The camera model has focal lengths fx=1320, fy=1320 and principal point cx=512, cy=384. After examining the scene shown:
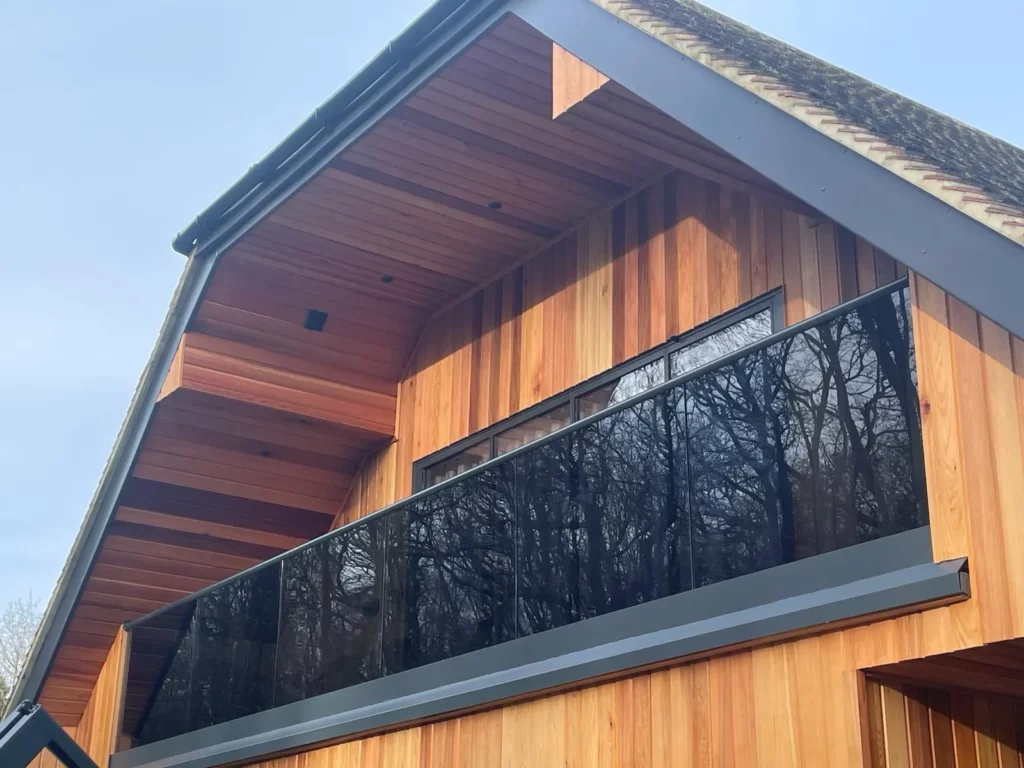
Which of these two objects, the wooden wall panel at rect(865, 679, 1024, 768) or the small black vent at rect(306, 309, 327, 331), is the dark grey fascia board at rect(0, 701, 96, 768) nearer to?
the small black vent at rect(306, 309, 327, 331)

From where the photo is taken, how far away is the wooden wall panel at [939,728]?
474cm

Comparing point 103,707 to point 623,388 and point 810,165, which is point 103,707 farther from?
point 810,165

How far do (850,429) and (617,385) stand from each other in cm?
349

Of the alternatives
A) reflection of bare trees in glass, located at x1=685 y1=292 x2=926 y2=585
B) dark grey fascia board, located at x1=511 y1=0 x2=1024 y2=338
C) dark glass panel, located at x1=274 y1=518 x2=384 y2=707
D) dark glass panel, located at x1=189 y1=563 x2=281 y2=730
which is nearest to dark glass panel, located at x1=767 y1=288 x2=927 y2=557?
reflection of bare trees in glass, located at x1=685 y1=292 x2=926 y2=585

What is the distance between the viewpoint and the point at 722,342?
25.5 ft

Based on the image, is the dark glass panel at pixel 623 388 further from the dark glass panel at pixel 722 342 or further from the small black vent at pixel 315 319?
the small black vent at pixel 315 319

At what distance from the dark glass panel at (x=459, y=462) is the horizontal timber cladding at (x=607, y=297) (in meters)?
0.14

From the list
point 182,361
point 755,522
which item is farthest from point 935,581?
point 182,361

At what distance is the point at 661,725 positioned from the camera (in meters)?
5.58

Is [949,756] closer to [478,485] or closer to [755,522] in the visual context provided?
[755,522]

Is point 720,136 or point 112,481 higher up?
point 112,481

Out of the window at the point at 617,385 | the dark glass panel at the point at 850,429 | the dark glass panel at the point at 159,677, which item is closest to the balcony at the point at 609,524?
the dark glass panel at the point at 850,429

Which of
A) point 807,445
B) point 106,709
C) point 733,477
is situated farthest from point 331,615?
point 807,445

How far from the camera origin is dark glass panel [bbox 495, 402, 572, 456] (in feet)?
30.0
